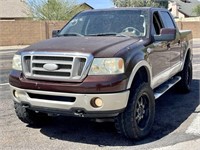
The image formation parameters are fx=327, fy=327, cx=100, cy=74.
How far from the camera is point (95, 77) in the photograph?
13.3 ft

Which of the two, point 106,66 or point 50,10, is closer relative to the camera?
point 106,66

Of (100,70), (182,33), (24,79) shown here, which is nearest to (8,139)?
(24,79)

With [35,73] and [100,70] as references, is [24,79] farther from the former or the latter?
[100,70]

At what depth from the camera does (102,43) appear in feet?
14.9

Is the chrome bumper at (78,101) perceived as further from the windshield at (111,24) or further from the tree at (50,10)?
the tree at (50,10)

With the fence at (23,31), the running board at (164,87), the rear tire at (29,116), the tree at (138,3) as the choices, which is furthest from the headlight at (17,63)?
the tree at (138,3)

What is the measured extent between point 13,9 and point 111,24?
129 feet

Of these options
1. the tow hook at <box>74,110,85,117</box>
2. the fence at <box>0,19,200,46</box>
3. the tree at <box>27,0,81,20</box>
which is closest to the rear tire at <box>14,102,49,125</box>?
the tow hook at <box>74,110,85,117</box>

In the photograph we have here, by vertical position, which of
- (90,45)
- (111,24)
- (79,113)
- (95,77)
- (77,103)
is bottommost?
(79,113)

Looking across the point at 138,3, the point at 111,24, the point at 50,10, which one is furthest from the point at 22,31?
the point at 138,3

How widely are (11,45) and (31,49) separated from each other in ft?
76.9

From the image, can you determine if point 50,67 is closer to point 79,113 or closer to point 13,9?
point 79,113

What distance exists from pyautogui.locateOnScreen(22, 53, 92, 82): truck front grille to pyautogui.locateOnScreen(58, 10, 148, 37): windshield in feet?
4.15

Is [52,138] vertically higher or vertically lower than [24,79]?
lower
